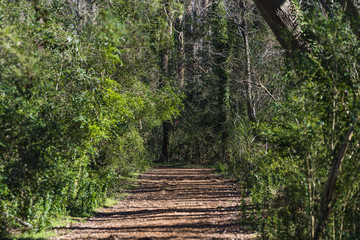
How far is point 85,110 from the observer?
27.7ft

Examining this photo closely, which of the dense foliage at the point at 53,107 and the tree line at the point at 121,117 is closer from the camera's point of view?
the tree line at the point at 121,117

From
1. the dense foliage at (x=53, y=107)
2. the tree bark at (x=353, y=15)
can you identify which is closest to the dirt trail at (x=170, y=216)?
the dense foliage at (x=53, y=107)

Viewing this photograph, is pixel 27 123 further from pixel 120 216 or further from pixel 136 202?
pixel 136 202

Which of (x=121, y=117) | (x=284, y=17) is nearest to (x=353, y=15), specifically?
(x=284, y=17)

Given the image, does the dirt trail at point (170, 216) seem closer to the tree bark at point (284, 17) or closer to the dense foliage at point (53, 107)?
the dense foliage at point (53, 107)

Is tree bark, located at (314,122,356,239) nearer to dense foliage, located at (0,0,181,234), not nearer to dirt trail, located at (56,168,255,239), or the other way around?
dirt trail, located at (56,168,255,239)

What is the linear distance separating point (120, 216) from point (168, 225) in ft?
5.98

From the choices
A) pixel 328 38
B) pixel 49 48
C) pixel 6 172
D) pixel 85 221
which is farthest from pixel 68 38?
pixel 328 38

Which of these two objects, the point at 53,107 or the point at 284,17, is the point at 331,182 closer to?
the point at 284,17

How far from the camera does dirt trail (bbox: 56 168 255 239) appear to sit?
24.6ft

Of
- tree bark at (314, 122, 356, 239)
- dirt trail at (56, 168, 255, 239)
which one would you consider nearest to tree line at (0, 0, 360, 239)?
tree bark at (314, 122, 356, 239)

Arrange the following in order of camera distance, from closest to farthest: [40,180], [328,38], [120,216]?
1. [328,38]
2. [40,180]
3. [120,216]

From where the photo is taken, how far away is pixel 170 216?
30.1 feet

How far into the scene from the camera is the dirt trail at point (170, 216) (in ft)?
24.6
